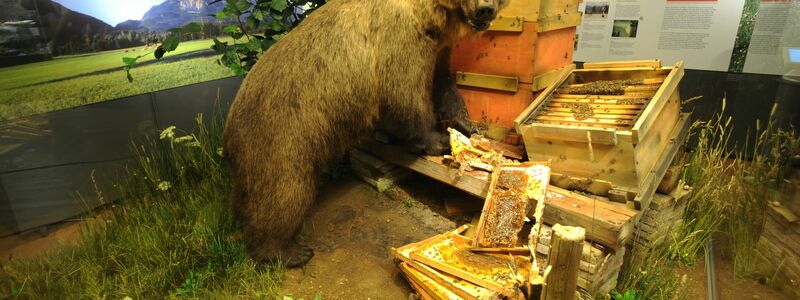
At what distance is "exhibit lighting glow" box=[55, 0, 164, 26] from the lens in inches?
153

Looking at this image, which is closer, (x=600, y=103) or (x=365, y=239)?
(x=600, y=103)

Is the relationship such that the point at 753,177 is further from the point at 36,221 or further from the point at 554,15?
the point at 36,221

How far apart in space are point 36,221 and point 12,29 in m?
1.77

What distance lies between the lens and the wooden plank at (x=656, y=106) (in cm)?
245

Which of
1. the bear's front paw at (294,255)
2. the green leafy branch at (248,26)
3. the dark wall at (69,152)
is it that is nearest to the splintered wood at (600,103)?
the bear's front paw at (294,255)

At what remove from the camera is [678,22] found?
4207 mm

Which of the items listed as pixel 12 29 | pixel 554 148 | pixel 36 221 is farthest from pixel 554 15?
pixel 36 221

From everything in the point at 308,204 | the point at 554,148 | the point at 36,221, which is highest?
the point at 554,148

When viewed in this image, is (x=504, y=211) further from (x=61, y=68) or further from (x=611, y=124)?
(x=61, y=68)

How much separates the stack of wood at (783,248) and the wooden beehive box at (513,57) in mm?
1848

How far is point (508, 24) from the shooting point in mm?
3432

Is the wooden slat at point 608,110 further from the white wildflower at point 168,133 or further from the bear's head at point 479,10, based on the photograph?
the white wildflower at point 168,133

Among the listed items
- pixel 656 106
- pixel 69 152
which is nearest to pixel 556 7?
pixel 656 106

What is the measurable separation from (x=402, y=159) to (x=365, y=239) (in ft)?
2.70
